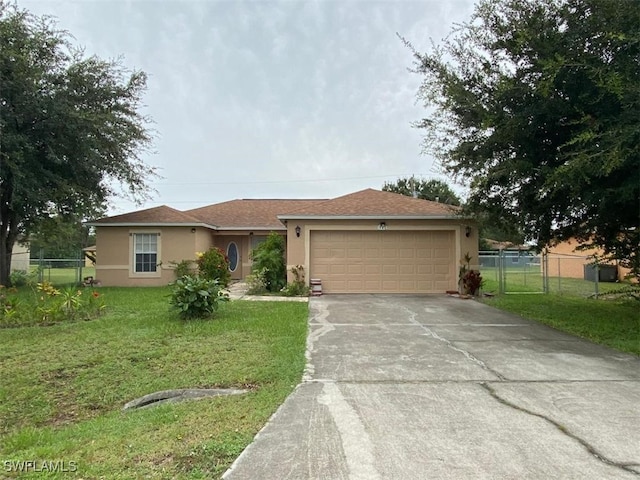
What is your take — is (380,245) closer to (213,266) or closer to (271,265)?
(271,265)

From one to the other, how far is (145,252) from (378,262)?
30.5 ft

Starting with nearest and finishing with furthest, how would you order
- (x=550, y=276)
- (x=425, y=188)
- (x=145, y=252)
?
1. (x=145, y=252)
2. (x=550, y=276)
3. (x=425, y=188)

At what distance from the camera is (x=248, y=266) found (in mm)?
19734

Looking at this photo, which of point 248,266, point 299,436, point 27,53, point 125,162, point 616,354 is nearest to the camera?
point 299,436

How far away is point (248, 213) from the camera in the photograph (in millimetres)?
20641

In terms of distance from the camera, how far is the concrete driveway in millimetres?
2906

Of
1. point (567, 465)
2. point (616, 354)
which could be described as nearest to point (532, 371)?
point (616, 354)

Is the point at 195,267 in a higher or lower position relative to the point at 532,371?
higher

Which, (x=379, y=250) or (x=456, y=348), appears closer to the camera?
(x=456, y=348)

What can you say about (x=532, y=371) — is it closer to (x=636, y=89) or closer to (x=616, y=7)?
(x=636, y=89)

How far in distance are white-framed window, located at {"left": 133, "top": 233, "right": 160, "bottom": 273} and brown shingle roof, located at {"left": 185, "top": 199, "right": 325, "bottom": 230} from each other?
2.61 m

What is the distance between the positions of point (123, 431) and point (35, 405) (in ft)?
5.69

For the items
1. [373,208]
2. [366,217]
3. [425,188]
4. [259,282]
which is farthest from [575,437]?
[425,188]

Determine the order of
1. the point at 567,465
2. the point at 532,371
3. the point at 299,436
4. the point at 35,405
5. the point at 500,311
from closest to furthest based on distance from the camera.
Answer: the point at 567,465, the point at 299,436, the point at 35,405, the point at 532,371, the point at 500,311
